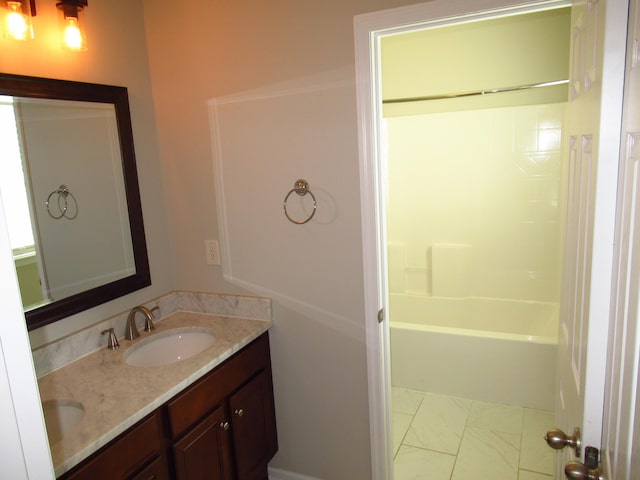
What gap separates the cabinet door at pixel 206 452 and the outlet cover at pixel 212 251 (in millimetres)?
707

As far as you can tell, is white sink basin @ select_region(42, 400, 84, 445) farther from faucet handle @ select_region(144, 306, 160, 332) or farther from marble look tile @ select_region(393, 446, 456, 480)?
marble look tile @ select_region(393, 446, 456, 480)

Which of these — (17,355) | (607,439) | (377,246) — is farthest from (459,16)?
(17,355)

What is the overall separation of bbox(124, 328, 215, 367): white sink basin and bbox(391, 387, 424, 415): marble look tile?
1389 mm

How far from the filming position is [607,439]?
2.49 feet

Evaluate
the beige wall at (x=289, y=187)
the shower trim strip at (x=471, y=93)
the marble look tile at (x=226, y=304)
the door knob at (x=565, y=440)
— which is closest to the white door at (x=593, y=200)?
the door knob at (x=565, y=440)

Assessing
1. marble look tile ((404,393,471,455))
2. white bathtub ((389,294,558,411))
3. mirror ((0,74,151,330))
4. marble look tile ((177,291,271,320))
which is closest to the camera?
mirror ((0,74,151,330))

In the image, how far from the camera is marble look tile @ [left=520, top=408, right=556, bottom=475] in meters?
2.24

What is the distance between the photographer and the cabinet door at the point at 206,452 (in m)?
1.57

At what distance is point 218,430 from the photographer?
1.75 meters

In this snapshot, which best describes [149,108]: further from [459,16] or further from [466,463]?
[466,463]

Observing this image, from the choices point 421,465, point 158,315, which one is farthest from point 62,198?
point 421,465

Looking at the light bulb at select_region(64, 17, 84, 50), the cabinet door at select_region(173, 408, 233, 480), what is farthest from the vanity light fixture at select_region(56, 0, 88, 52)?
the cabinet door at select_region(173, 408, 233, 480)

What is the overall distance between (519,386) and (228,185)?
82.9 inches

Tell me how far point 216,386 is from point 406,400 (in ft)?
5.19
